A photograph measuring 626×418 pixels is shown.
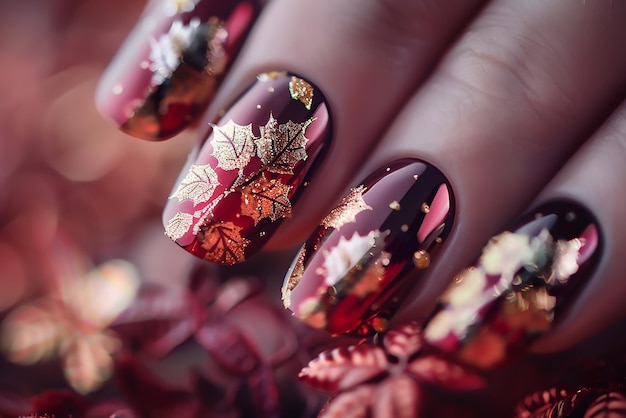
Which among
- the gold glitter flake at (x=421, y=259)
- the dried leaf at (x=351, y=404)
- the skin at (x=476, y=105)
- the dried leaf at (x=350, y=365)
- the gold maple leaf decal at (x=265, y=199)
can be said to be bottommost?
the dried leaf at (x=351, y=404)

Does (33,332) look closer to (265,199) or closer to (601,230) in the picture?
(265,199)

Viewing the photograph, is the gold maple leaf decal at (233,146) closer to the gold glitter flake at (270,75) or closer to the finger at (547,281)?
the gold glitter flake at (270,75)

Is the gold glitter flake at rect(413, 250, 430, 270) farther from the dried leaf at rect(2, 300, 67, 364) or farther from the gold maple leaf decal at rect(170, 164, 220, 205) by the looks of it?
the dried leaf at rect(2, 300, 67, 364)

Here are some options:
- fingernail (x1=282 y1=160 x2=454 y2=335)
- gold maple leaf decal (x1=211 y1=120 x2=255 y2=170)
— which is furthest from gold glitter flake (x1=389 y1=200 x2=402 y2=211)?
gold maple leaf decal (x1=211 y1=120 x2=255 y2=170)

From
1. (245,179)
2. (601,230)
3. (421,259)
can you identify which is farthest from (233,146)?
(601,230)

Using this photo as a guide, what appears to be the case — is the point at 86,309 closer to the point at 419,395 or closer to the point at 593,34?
the point at 419,395

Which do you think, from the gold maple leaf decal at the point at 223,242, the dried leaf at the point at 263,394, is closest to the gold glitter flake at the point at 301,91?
the gold maple leaf decal at the point at 223,242

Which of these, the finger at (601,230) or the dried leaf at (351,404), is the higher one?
the finger at (601,230)

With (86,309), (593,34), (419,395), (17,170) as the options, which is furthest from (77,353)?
(593,34)
